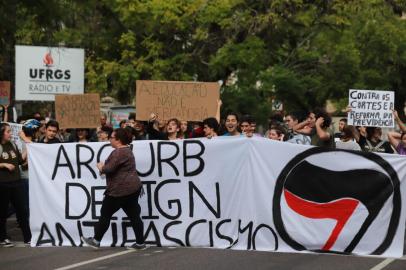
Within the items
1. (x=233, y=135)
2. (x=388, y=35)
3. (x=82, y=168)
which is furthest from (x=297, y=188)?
(x=388, y=35)

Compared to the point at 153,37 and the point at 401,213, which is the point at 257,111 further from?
the point at 401,213

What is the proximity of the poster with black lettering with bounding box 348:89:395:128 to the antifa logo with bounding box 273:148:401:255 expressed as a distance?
401 cm

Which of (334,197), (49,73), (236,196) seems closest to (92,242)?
(236,196)

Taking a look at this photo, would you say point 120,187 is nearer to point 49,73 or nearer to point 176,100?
point 176,100

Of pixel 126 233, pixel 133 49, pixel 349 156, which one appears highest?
pixel 133 49

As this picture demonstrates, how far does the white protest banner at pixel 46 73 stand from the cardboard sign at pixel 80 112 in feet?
28.7

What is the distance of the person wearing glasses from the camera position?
11812 mm

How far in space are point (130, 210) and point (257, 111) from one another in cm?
1867

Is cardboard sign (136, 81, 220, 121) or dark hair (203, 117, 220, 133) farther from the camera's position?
cardboard sign (136, 81, 220, 121)

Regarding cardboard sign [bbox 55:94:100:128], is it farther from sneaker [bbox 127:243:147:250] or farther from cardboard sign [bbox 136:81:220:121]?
sneaker [bbox 127:243:147:250]

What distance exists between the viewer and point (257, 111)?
99.8 feet

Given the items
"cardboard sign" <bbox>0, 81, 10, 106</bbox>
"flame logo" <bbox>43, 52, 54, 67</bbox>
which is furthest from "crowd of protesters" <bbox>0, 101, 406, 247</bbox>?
"flame logo" <bbox>43, 52, 54, 67</bbox>

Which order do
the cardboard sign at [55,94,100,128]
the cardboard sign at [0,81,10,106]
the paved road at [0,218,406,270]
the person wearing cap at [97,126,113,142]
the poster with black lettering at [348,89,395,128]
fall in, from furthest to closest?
the cardboard sign at [0,81,10,106] < the cardboard sign at [55,94,100,128] < the poster with black lettering at [348,89,395,128] < the person wearing cap at [97,126,113,142] < the paved road at [0,218,406,270]

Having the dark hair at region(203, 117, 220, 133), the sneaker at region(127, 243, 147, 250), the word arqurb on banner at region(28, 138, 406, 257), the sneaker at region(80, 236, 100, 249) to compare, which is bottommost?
the sneaker at region(127, 243, 147, 250)
